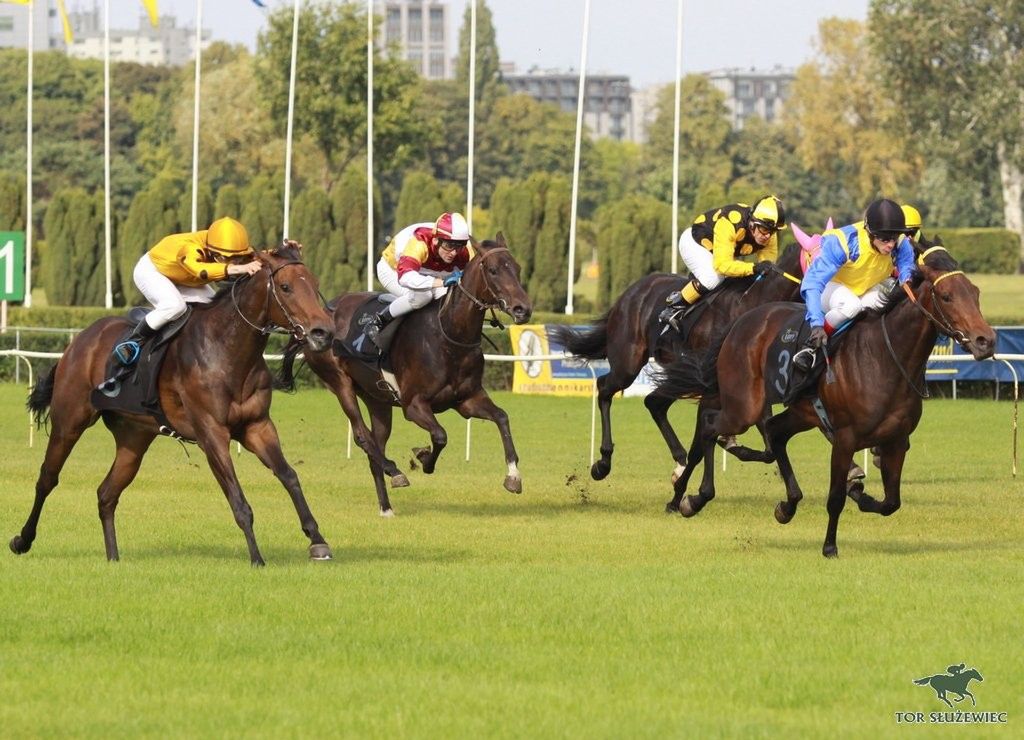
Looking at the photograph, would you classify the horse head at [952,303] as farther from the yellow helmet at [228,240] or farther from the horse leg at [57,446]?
the horse leg at [57,446]

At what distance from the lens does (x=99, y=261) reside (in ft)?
135

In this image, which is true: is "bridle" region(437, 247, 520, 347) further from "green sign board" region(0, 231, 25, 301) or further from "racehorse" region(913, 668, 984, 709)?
"green sign board" region(0, 231, 25, 301)

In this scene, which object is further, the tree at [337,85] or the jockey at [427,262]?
the tree at [337,85]

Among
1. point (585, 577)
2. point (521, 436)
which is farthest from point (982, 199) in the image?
point (585, 577)

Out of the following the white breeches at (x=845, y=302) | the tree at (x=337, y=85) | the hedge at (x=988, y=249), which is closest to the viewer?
the white breeches at (x=845, y=302)

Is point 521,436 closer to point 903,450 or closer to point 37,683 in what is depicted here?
point 903,450

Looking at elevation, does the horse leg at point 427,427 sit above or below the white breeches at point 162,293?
below

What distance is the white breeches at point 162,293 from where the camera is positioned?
10094mm

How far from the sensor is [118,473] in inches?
408

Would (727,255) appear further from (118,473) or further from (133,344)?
(118,473)

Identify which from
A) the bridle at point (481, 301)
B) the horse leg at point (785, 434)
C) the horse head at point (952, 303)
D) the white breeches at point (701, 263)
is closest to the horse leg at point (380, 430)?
the bridle at point (481, 301)

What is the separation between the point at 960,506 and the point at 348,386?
15.1 ft

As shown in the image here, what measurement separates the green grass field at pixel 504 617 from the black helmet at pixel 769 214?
2.02 meters

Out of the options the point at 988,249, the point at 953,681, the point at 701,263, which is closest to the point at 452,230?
the point at 701,263
